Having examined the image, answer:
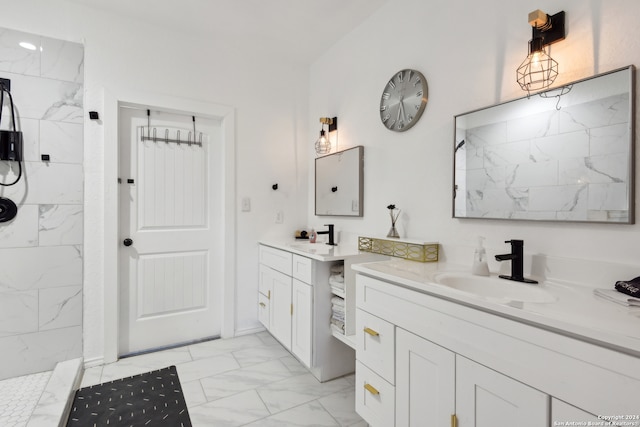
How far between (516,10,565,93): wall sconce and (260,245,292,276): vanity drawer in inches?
67.6

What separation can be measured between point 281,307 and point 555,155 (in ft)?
6.34

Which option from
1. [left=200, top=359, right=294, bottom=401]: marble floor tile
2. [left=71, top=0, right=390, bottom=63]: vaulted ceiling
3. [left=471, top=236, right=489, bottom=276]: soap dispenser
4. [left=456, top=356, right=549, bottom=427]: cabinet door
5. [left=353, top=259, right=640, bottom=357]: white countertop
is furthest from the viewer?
[left=71, top=0, right=390, bottom=63]: vaulted ceiling

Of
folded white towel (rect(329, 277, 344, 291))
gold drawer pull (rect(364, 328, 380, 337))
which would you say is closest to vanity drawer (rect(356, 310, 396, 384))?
gold drawer pull (rect(364, 328, 380, 337))

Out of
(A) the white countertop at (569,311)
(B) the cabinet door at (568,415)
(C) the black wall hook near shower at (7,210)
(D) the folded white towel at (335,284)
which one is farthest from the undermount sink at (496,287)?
(C) the black wall hook near shower at (7,210)

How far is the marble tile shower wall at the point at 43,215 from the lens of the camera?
2.00 m

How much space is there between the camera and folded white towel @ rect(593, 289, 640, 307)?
0.90 meters

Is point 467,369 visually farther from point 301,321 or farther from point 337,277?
point 301,321

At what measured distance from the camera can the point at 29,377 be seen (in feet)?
6.64

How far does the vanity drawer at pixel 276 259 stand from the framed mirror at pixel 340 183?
0.59 m

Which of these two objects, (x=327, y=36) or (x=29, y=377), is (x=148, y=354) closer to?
(x=29, y=377)

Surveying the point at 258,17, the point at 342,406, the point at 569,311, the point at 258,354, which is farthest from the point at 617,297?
the point at 258,17

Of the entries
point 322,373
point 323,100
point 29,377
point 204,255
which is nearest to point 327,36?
point 323,100

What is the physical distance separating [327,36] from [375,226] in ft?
5.54

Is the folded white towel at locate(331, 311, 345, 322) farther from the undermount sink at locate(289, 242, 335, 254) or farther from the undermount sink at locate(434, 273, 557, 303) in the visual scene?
the undermount sink at locate(434, 273, 557, 303)
